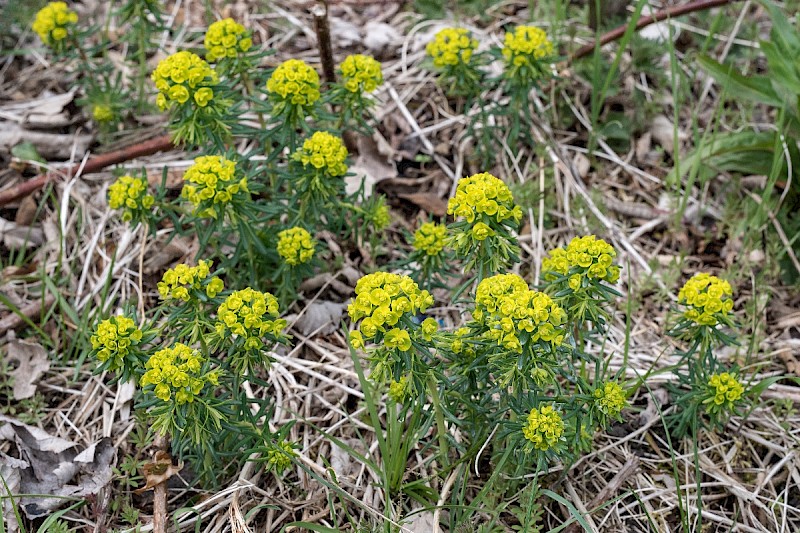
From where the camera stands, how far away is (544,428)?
2.36 m

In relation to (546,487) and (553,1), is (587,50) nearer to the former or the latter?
(553,1)

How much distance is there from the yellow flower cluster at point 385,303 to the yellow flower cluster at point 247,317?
35 centimetres

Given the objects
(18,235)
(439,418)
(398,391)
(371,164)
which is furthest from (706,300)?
(18,235)

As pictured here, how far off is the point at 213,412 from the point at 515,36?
221 cm

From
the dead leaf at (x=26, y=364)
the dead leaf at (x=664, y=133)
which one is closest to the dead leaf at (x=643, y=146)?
the dead leaf at (x=664, y=133)

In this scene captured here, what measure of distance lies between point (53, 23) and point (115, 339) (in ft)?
7.05

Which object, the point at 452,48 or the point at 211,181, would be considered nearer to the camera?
the point at 211,181

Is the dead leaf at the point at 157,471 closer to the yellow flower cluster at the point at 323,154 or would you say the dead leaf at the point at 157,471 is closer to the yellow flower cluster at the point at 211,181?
the yellow flower cluster at the point at 211,181

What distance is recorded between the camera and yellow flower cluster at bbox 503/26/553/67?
3479 millimetres

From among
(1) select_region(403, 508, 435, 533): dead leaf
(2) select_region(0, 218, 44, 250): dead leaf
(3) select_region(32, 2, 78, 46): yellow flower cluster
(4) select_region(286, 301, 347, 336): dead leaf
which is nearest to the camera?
(1) select_region(403, 508, 435, 533): dead leaf

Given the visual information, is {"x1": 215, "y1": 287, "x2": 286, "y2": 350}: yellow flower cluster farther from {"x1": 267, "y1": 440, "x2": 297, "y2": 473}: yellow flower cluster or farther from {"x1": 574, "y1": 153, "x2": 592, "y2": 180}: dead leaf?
{"x1": 574, "y1": 153, "x2": 592, "y2": 180}: dead leaf

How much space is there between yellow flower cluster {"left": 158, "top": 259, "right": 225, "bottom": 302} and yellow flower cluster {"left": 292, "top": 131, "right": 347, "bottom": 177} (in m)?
0.63

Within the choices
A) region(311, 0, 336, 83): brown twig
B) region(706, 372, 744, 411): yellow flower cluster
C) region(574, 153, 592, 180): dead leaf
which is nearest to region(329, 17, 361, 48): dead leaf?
region(311, 0, 336, 83): brown twig

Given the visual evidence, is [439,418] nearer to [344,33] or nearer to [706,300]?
[706,300]
